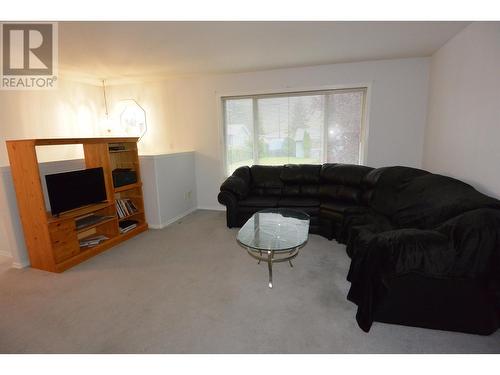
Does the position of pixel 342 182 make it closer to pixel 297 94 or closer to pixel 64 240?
Result: pixel 297 94

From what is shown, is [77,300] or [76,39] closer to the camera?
[77,300]

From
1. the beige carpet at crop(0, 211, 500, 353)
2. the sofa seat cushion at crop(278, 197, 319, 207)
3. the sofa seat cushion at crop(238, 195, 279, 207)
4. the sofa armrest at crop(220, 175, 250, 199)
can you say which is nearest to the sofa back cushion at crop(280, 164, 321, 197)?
the sofa seat cushion at crop(278, 197, 319, 207)

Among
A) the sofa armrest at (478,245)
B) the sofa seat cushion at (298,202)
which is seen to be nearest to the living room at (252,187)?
the sofa armrest at (478,245)

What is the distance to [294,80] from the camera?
4137mm

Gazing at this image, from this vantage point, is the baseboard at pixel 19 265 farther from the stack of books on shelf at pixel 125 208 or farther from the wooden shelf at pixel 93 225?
the stack of books on shelf at pixel 125 208

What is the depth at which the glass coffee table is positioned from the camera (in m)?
2.28

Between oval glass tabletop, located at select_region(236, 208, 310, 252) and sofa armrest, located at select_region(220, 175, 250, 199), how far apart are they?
67cm

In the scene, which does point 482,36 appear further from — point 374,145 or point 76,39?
point 76,39

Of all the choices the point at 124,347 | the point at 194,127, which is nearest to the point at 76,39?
the point at 194,127

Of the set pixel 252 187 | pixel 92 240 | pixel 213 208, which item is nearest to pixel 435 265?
pixel 252 187

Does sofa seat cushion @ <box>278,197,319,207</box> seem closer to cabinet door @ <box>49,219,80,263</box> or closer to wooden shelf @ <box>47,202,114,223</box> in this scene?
wooden shelf @ <box>47,202,114,223</box>

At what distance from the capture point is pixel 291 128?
4363 mm

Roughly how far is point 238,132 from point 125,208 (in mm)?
2275
